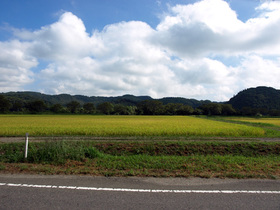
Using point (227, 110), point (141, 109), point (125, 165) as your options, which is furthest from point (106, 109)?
point (125, 165)

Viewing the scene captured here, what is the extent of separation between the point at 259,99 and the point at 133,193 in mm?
156972

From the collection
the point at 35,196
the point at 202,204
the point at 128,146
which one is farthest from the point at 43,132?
the point at 202,204

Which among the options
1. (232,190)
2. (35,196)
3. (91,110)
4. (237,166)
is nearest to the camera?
(35,196)

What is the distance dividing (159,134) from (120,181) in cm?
1341

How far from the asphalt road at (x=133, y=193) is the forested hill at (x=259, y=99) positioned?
477 ft

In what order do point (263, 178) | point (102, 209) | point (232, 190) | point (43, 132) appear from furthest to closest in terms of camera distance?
point (43, 132) < point (263, 178) < point (232, 190) < point (102, 209)

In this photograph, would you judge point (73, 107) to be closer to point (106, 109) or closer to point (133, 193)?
point (106, 109)

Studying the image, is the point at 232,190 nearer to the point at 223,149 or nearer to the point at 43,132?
the point at 223,149

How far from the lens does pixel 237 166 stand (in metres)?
7.61

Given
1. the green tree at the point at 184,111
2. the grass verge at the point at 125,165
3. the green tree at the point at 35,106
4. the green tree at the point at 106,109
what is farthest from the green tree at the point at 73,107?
the grass verge at the point at 125,165

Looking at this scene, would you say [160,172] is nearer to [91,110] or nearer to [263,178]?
[263,178]

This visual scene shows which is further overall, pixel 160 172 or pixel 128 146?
pixel 128 146

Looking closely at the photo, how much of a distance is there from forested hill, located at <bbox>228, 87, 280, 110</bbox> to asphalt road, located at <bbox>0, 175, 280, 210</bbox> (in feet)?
477

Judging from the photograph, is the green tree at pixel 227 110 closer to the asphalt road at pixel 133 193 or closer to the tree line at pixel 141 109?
the tree line at pixel 141 109
